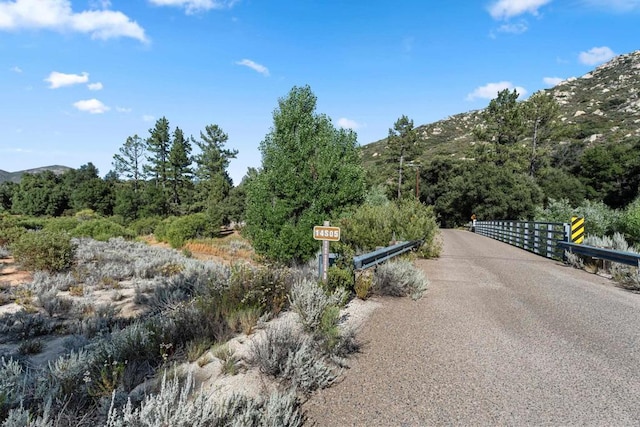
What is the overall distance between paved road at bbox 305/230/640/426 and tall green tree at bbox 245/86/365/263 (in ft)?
34.7

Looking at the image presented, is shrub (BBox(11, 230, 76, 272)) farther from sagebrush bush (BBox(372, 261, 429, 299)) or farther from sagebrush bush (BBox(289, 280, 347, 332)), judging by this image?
sagebrush bush (BBox(372, 261, 429, 299))

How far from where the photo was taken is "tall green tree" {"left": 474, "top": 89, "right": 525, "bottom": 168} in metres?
55.3

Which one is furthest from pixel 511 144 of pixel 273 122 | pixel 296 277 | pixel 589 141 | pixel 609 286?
pixel 296 277

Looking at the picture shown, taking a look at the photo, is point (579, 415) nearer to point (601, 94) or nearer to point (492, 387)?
point (492, 387)

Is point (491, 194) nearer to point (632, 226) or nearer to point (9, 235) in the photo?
point (632, 226)

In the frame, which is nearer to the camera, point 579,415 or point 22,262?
point 579,415

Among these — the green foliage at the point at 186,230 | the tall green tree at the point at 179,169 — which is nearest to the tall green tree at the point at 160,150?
the tall green tree at the point at 179,169

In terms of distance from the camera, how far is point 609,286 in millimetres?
8797

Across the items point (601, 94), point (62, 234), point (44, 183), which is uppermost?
point (601, 94)

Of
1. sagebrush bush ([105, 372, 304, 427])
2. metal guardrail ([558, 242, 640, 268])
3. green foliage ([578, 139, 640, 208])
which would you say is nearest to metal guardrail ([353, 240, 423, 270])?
sagebrush bush ([105, 372, 304, 427])

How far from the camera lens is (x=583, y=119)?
80.7m

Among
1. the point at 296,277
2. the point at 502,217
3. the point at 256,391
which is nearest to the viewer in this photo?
the point at 256,391

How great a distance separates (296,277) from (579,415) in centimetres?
506

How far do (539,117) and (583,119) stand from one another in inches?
1464
